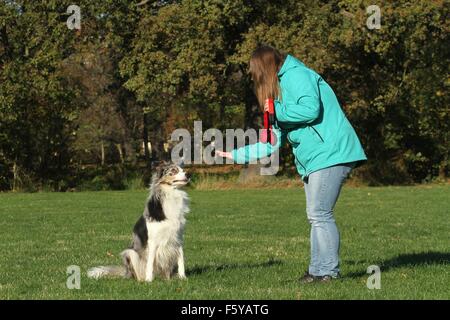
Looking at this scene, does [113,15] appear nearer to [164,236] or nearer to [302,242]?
[302,242]

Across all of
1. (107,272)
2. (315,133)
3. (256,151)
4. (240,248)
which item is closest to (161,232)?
(107,272)

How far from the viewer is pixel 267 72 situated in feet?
26.4

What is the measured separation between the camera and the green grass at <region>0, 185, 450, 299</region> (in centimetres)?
794

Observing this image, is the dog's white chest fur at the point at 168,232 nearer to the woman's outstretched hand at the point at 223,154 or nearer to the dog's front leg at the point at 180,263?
the dog's front leg at the point at 180,263

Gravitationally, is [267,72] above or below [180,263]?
above

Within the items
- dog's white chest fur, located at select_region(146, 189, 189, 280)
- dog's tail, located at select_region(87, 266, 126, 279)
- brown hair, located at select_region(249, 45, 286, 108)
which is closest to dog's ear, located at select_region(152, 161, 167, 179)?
dog's white chest fur, located at select_region(146, 189, 189, 280)

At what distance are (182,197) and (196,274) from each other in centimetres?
98

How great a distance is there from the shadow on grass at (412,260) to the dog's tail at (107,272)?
2582mm

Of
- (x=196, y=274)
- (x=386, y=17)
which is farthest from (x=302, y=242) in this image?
(x=386, y=17)

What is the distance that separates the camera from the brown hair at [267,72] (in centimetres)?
806

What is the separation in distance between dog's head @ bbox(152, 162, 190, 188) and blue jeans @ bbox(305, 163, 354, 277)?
150 cm

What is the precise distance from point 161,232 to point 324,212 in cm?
193

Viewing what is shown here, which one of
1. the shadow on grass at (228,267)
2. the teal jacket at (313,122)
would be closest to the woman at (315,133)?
the teal jacket at (313,122)

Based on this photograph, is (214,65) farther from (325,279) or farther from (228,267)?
(325,279)
